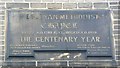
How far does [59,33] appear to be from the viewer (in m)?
5.31

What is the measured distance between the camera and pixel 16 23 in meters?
5.33

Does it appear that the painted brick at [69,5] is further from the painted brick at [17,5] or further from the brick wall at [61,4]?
the painted brick at [17,5]

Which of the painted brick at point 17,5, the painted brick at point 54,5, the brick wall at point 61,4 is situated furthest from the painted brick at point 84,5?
the painted brick at point 17,5

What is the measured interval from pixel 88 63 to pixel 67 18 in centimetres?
72

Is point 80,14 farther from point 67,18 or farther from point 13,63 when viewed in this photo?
point 13,63

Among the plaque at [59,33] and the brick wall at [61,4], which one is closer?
the plaque at [59,33]

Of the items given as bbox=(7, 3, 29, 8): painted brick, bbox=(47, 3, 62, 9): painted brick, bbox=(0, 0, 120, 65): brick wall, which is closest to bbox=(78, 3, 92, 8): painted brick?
bbox=(0, 0, 120, 65): brick wall

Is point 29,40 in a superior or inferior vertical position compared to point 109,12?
inferior

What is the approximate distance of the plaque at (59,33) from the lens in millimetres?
5238

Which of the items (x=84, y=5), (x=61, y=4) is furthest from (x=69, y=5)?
(x=84, y=5)

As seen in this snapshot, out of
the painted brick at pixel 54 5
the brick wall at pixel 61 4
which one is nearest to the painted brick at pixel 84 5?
the brick wall at pixel 61 4

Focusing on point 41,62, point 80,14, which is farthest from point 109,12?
point 41,62

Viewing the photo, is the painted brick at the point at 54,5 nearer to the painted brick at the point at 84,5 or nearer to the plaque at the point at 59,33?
the plaque at the point at 59,33

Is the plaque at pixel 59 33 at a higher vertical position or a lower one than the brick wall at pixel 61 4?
lower
